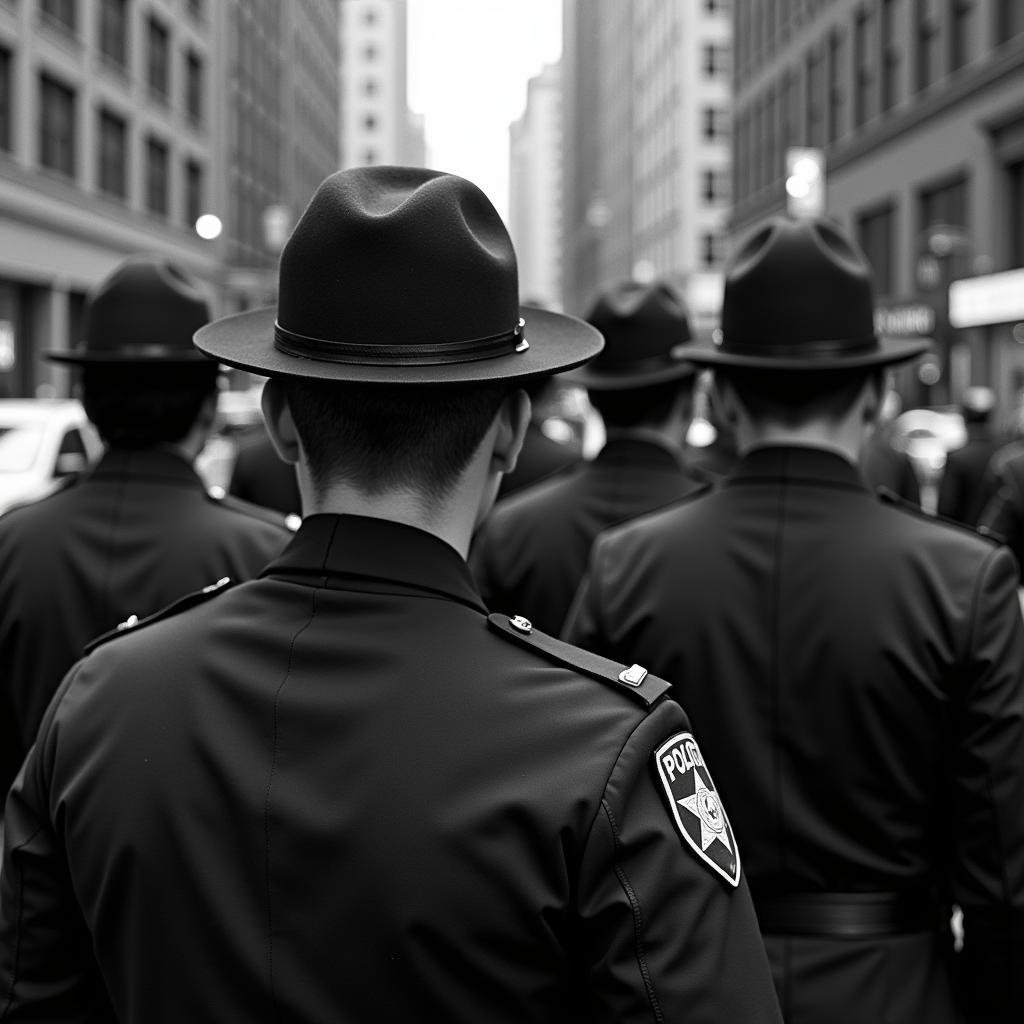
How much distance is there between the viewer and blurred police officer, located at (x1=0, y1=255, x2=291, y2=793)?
3.49 meters

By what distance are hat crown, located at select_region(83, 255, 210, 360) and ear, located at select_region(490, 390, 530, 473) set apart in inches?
79.9

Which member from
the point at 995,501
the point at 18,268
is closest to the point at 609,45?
the point at 18,268

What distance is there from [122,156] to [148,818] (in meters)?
38.8

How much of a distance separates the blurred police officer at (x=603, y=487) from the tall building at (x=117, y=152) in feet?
83.1

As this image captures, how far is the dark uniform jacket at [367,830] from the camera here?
161 cm

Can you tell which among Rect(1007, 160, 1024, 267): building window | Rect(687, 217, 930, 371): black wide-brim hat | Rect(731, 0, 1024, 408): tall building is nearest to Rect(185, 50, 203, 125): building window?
Rect(731, 0, 1024, 408): tall building

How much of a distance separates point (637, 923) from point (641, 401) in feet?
11.2

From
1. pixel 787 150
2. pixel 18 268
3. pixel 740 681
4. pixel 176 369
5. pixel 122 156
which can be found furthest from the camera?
pixel 787 150

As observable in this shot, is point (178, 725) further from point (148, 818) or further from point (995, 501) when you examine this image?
point (995, 501)

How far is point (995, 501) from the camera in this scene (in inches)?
286

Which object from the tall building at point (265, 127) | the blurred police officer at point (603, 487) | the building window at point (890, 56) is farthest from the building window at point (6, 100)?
the blurred police officer at point (603, 487)

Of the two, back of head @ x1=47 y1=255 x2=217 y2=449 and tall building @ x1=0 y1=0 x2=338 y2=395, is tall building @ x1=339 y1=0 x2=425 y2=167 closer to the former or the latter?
Answer: tall building @ x1=0 y1=0 x2=338 y2=395

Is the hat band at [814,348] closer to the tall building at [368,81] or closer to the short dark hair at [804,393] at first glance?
the short dark hair at [804,393]

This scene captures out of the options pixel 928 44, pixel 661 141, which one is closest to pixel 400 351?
pixel 928 44
